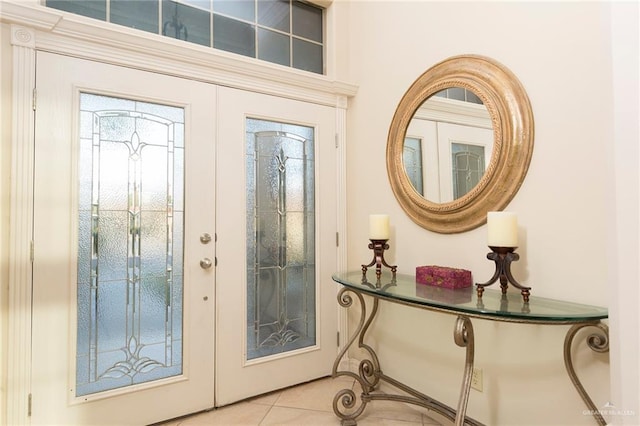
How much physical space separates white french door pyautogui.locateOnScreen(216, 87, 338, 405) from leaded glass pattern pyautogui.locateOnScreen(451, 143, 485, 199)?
0.93 metres

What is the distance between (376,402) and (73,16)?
2670 mm

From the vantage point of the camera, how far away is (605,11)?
72 cm

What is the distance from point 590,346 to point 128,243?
2.10 m

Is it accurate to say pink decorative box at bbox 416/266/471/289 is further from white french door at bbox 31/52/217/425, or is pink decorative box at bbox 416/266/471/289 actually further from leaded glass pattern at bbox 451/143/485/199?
white french door at bbox 31/52/217/425

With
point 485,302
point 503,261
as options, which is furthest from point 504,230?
point 485,302

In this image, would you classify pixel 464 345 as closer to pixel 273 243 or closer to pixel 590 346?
pixel 590 346

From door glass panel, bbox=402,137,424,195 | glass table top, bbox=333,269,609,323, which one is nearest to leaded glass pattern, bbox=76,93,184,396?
glass table top, bbox=333,269,609,323

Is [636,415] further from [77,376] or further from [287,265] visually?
[77,376]

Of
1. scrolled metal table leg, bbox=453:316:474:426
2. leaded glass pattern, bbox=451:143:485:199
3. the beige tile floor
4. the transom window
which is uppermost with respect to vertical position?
the transom window

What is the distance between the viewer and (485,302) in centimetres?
134

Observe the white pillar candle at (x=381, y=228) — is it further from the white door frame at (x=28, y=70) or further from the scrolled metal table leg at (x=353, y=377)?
the white door frame at (x=28, y=70)

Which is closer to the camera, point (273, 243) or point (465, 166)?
point (465, 166)

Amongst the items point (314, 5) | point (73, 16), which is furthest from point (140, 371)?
point (314, 5)

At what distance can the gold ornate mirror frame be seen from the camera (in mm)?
1478
